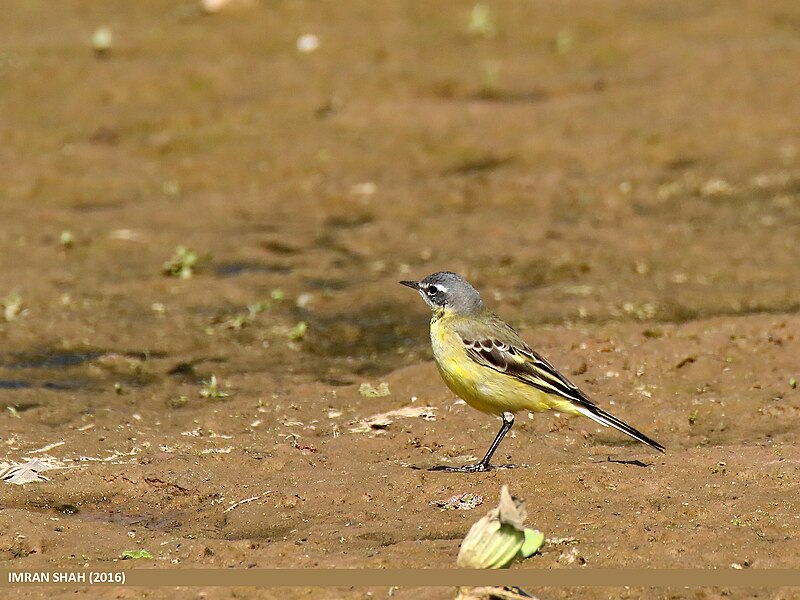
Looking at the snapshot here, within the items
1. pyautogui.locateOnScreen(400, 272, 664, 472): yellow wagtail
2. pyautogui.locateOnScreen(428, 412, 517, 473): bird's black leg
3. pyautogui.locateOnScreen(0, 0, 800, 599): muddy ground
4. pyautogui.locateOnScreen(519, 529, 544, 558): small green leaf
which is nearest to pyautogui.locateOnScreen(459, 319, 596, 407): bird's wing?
pyautogui.locateOnScreen(400, 272, 664, 472): yellow wagtail

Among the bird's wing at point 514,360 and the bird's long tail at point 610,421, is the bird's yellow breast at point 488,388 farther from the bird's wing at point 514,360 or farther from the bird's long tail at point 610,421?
the bird's long tail at point 610,421

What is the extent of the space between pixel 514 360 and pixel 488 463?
716 millimetres

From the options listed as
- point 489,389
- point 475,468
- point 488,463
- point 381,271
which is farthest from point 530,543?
point 381,271

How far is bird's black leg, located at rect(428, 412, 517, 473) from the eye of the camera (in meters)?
7.87

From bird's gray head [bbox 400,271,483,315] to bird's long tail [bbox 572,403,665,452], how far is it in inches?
43.9

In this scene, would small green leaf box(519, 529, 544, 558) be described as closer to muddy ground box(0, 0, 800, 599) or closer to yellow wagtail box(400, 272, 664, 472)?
muddy ground box(0, 0, 800, 599)

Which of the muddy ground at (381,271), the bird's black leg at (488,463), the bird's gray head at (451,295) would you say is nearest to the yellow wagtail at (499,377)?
the bird's black leg at (488,463)

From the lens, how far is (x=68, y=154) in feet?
54.9

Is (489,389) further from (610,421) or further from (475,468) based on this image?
(610,421)

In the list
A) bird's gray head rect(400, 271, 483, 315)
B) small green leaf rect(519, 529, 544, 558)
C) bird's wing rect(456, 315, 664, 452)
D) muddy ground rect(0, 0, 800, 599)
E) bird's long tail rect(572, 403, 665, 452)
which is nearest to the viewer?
small green leaf rect(519, 529, 544, 558)

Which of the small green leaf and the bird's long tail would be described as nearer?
the small green leaf

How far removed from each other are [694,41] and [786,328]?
9.83 metres

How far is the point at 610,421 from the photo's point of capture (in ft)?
26.1

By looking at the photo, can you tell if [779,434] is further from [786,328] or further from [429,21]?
[429,21]
